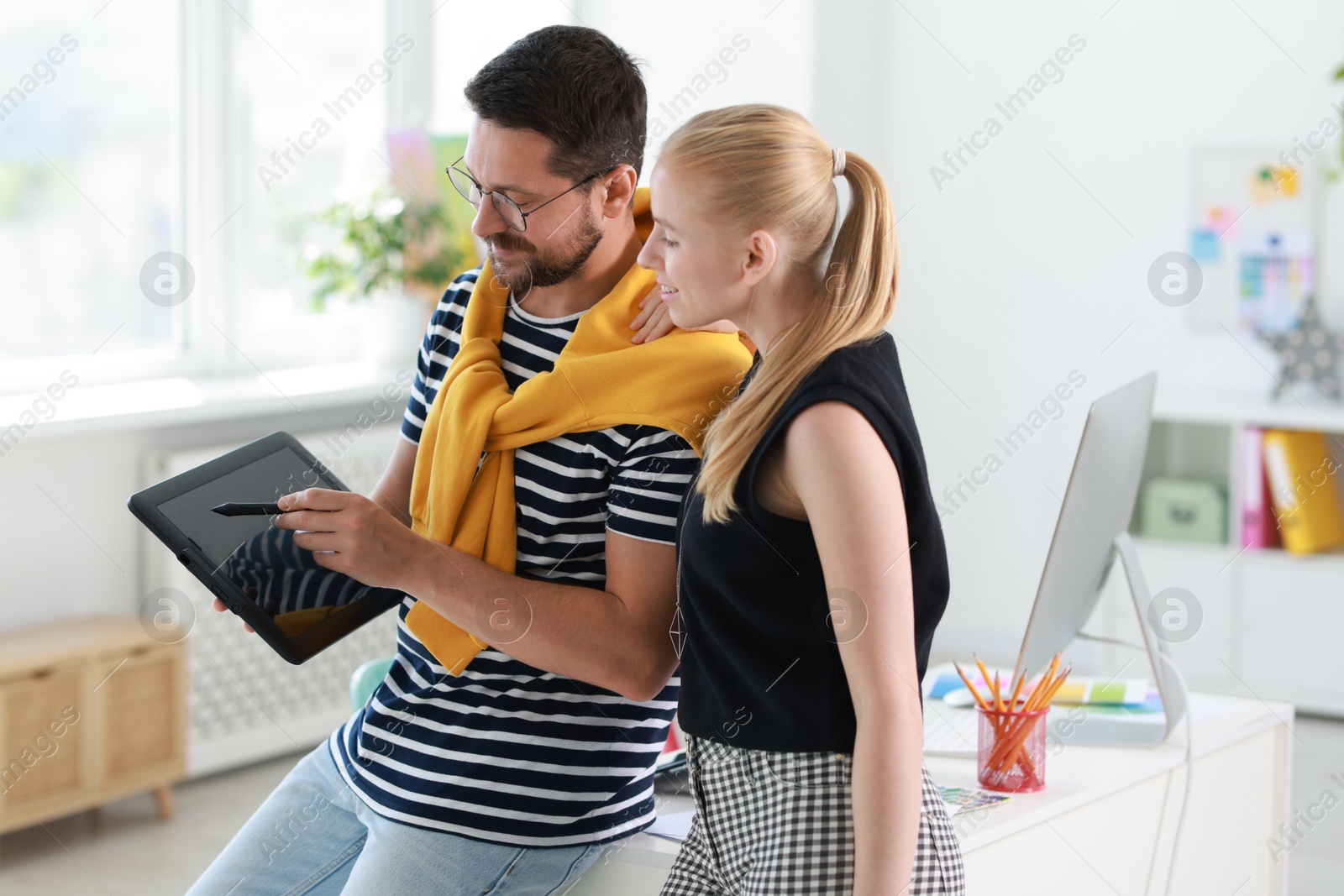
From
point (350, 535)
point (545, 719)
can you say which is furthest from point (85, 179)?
point (545, 719)

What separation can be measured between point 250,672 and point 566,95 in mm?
2258

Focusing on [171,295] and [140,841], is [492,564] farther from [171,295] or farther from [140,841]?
[171,295]

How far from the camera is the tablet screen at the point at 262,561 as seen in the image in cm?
133

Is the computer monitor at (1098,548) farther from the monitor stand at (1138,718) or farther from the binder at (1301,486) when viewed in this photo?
the binder at (1301,486)

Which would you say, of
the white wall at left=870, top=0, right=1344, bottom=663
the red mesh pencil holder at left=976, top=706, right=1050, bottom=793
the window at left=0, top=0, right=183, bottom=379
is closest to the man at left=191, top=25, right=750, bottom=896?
the red mesh pencil holder at left=976, top=706, right=1050, bottom=793

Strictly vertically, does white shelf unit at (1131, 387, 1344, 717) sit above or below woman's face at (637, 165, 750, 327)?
below

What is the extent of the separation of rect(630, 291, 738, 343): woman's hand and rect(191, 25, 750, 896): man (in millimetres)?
15

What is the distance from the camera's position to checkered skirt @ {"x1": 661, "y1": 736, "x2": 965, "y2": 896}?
111cm

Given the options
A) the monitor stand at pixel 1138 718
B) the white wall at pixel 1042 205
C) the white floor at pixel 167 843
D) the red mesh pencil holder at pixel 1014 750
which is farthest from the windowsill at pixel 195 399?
the red mesh pencil holder at pixel 1014 750

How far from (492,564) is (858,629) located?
45 centimetres

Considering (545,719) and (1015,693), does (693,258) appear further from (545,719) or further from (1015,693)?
(1015,693)

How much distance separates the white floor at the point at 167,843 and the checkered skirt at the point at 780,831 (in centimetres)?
178

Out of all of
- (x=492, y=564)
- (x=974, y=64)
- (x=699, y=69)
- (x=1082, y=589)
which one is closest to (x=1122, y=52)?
(x=974, y=64)

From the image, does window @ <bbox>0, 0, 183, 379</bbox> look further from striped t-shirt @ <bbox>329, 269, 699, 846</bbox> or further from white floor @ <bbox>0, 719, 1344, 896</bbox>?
striped t-shirt @ <bbox>329, 269, 699, 846</bbox>
